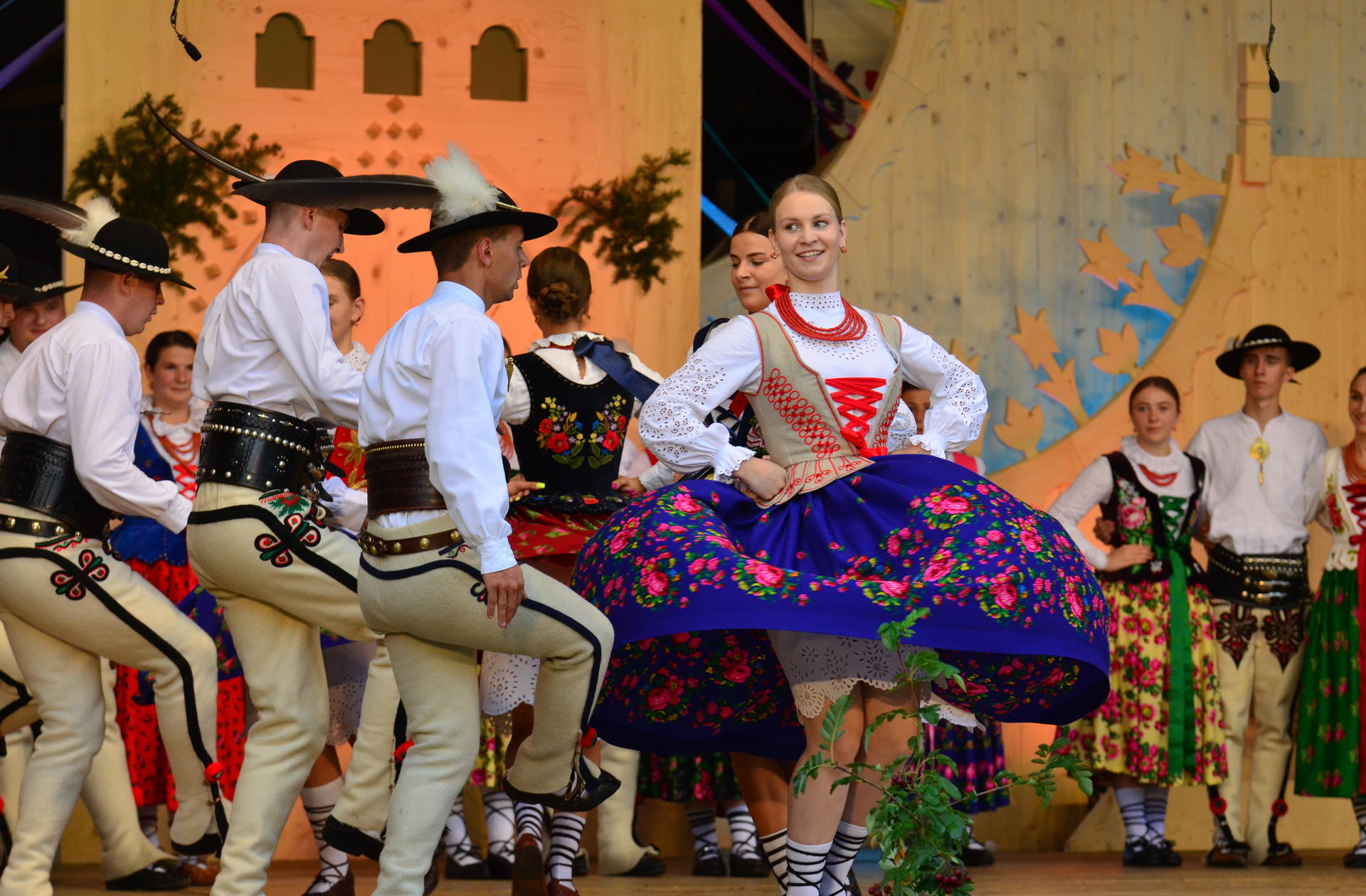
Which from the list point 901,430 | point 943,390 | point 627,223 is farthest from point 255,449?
point 627,223

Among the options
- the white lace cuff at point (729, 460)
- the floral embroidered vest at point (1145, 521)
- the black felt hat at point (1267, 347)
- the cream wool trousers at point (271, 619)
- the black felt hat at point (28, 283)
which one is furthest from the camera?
the black felt hat at point (1267, 347)

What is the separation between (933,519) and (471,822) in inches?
116

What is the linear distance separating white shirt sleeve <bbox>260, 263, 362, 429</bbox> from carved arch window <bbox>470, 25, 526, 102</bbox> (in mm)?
2595

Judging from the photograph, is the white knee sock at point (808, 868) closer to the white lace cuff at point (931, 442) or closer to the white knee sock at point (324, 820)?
the white lace cuff at point (931, 442)

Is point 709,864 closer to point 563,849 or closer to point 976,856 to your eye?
point 976,856

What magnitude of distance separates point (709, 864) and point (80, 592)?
7.51 feet

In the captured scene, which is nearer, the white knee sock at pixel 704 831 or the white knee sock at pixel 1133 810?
the white knee sock at pixel 704 831

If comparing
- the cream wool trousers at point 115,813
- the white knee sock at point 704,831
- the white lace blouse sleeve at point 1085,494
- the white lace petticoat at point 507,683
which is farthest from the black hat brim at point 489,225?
the white lace blouse sleeve at point 1085,494

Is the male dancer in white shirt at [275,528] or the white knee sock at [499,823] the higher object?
the male dancer in white shirt at [275,528]

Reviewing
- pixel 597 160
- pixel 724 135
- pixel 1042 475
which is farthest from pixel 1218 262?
pixel 597 160

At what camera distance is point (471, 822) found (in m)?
5.87

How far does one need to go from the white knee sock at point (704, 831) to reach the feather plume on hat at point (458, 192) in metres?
2.64

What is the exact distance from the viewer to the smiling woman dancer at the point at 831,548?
3.26 m

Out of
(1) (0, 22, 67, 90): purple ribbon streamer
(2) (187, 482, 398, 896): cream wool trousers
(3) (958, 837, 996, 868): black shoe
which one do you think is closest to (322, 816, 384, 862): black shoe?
(2) (187, 482, 398, 896): cream wool trousers
